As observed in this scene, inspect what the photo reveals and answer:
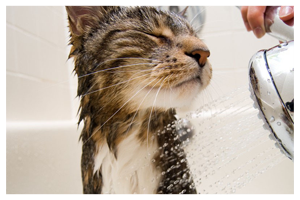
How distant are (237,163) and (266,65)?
0.44 m

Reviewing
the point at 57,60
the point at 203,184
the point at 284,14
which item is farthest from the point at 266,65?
the point at 57,60

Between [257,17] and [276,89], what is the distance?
30 centimetres

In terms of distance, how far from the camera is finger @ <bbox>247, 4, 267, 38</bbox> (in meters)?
0.74

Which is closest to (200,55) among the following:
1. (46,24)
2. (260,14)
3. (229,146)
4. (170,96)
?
(170,96)

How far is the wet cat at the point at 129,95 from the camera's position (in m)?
0.67

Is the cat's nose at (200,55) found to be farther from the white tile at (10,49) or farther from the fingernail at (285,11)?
the white tile at (10,49)

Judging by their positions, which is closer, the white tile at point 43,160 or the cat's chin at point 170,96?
the cat's chin at point 170,96

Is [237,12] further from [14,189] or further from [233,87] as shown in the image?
[14,189]

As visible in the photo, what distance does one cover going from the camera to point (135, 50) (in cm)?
68

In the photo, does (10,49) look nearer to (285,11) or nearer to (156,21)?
(156,21)

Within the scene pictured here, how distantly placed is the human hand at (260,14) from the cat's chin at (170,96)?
25 cm

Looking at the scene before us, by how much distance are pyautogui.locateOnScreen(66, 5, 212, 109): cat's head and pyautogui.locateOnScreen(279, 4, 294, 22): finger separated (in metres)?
0.23

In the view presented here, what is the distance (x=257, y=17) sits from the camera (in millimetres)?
751

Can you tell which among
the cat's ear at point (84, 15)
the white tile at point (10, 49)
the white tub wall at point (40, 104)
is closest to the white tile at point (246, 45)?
the cat's ear at point (84, 15)
